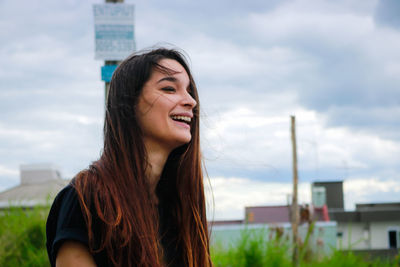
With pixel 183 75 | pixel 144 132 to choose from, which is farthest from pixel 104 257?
pixel 183 75

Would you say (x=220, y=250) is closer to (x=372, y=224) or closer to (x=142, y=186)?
(x=142, y=186)

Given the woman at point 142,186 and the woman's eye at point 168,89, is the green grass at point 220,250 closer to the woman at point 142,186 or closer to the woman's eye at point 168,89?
the woman at point 142,186

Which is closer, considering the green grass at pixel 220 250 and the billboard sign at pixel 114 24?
the billboard sign at pixel 114 24

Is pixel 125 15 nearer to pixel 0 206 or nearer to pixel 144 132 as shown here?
pixel 144 132

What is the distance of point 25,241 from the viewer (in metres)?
5.95

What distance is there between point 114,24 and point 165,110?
3079mm

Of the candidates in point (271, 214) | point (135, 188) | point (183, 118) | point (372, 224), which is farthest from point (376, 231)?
point (135, 188)

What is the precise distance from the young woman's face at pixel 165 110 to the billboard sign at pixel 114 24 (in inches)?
109

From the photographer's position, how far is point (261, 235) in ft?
20.4

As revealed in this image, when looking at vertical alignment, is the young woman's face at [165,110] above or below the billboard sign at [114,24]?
below

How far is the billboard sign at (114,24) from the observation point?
15.2 ft

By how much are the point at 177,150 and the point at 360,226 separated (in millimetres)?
25461

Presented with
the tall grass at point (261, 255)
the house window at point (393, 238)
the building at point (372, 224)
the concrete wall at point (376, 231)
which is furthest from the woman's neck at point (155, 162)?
the house window at point (393, 238)

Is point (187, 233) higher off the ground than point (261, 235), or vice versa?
point (187, 233)
